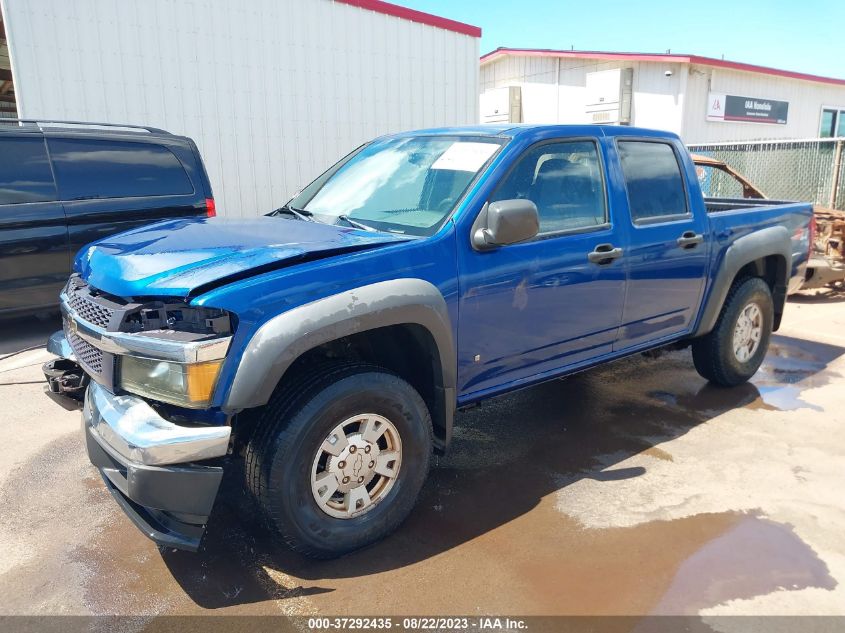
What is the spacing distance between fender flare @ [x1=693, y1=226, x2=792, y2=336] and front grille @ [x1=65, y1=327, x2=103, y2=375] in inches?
151

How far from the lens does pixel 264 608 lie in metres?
2.65

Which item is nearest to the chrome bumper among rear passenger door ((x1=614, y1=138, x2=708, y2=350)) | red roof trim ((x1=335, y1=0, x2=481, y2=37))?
rear passenger door ((x1=614, y1=138, x2=708, y2=350))

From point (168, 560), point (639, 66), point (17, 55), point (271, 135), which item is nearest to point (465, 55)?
point (271, 135)

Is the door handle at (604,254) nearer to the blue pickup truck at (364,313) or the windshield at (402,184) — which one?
the blue pickup truck at (364,313)

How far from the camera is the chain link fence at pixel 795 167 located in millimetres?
10469

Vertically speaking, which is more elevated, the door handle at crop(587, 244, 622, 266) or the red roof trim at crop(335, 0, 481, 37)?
the red roof trim at crop(335, 0, 481, 37)

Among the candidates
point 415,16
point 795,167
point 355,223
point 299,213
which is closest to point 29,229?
point 299,213

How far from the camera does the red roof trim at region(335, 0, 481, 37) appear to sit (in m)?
11.0

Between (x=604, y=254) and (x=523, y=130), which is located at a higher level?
(x=523, y=130)

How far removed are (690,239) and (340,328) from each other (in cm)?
275

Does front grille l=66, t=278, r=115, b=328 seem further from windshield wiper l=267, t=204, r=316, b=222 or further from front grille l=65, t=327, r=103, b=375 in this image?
windshield wiper l=267, t=204, r=316, b=222

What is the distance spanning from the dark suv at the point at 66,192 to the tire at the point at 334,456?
14.3 ft

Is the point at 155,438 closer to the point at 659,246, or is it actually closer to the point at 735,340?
the point at 659,246

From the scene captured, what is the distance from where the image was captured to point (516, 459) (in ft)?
13.1
